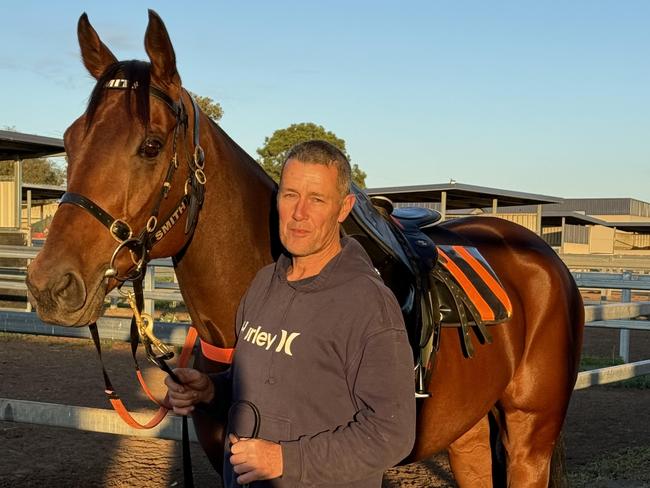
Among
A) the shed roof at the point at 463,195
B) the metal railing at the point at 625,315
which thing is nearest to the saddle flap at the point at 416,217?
the metal railing at the point at 625,315

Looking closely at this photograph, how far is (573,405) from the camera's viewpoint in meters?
7.34

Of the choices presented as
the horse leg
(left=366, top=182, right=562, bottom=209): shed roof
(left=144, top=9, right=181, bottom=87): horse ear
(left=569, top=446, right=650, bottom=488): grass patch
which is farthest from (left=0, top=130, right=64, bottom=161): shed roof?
(left=144, top=9, right=181, bottom=87): horse ear

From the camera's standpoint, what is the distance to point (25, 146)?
47.9 ft

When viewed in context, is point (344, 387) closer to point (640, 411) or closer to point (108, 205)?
point (108, 205)

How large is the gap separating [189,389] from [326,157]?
757 millimetres

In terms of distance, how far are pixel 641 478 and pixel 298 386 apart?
4182 millimetres

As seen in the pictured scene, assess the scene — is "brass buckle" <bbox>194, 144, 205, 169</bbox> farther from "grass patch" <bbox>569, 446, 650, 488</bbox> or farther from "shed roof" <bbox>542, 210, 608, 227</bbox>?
"shed roof" <bbox>542, 210, 608, 227</bbox>

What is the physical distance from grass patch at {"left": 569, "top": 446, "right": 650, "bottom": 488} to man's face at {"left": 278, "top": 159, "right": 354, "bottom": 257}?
374 centimetres

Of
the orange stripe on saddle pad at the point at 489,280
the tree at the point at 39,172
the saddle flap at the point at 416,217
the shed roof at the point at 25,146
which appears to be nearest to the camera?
the orange stripe on saddle pad at the point at 489,280

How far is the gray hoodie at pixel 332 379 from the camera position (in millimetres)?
1559

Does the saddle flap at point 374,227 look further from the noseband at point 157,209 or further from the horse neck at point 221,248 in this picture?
the noseband at point 157,209

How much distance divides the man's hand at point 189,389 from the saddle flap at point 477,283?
→ 5.09 ft

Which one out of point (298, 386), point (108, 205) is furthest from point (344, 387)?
point (108, 205)

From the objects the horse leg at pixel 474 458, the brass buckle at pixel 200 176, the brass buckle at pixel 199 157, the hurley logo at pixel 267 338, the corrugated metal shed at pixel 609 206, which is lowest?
the horse leg at pixel 474 458
